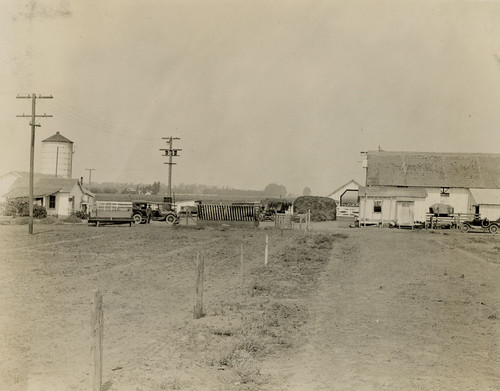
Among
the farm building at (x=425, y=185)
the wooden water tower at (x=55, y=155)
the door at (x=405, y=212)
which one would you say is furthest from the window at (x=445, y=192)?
the wooden water tower at (x=55, y=155)

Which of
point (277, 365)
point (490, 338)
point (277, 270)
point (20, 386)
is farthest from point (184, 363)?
point (277, 270)

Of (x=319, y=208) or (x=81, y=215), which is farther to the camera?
(x=319, y=208)

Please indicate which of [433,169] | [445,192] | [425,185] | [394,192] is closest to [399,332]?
[394,192]

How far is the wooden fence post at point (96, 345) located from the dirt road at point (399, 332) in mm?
1942

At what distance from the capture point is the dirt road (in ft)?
20.7

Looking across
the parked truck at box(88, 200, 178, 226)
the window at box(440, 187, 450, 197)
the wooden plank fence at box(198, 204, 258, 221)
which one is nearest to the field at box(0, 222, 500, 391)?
the wooden plank fence at box(198, 204, 258, 221)

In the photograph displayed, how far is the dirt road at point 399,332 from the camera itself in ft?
20.7

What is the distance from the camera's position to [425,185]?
46.0m

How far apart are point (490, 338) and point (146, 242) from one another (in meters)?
17.6

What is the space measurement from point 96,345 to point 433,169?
4631 cm

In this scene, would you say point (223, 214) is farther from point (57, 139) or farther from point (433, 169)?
point (57, 139)

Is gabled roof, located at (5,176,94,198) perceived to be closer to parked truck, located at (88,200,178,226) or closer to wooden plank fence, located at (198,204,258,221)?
parked truck, located at (88,200,178,226)

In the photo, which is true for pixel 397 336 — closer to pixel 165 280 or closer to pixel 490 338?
pixel 490 338

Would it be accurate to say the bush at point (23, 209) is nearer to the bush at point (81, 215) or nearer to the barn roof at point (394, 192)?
the bush at point (81, 215)
